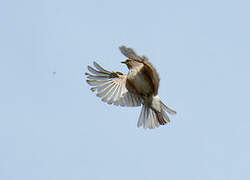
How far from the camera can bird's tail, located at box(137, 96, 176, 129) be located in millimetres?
15953

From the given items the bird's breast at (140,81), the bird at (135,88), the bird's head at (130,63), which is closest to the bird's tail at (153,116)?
the bird at (135,88)

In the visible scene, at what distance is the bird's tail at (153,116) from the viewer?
52.3 ft

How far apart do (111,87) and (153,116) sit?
139cm

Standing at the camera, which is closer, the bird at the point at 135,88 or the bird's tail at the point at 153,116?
the bird at the point at 135,88

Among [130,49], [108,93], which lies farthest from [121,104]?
[130,49]

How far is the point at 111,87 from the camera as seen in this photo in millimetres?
15469

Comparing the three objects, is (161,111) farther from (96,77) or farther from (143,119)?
(96,77)

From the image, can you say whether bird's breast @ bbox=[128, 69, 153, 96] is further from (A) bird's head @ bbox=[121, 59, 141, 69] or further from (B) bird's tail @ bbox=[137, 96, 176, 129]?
(B) bird's tail @ bbox=[137, 96, 176, 129]

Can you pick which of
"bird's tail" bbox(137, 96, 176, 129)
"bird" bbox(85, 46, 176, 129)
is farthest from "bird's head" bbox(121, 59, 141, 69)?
"bird's tail" bbox(137, 96, 176, 129)

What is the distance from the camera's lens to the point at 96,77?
51.2 ft

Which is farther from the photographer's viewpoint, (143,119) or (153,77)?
(143,119)

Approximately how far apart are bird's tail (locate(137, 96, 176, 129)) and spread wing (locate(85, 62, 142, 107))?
0.47 meters

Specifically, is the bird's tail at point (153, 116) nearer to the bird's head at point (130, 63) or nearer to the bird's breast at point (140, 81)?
the bird's breast at point (140, 81)

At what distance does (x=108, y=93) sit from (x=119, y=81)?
0.53m
